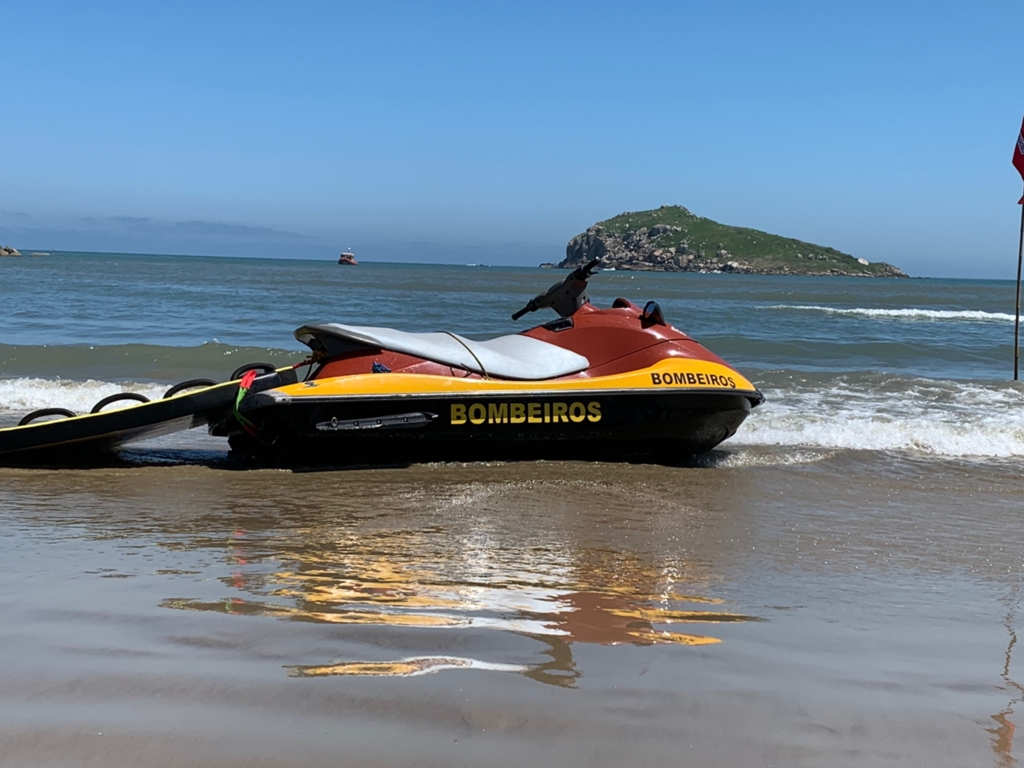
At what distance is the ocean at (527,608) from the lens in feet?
7.13

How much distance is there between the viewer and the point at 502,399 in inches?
233

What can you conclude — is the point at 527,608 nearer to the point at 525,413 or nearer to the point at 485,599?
the point at 485,599

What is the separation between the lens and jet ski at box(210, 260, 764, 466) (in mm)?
5754

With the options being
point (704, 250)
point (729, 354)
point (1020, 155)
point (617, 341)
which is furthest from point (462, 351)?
point (704, 250)

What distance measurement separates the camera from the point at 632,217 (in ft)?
552

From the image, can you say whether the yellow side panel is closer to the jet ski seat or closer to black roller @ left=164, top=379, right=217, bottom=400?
the jet ski seat

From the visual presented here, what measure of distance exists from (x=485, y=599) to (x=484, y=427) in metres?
2.70

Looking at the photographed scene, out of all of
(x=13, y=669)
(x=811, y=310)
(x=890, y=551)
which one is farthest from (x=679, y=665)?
(x=811, y=310)

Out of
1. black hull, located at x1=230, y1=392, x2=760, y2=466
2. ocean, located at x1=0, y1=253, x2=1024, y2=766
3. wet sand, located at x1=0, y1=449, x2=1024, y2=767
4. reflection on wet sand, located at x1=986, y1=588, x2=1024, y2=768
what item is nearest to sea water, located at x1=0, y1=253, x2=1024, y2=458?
ocean, located at x1=0, y1=253, x2=1024, y2=766

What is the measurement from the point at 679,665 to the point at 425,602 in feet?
3.23

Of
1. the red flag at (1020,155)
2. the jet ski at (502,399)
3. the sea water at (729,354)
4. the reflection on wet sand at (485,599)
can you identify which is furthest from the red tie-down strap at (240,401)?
the red flag at (1020,155)

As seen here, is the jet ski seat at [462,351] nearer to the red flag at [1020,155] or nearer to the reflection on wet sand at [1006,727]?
the reflection on wet sand at [1006,727]

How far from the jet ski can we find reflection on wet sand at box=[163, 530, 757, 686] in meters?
1.65

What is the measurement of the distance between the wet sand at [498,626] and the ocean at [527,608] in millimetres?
12
